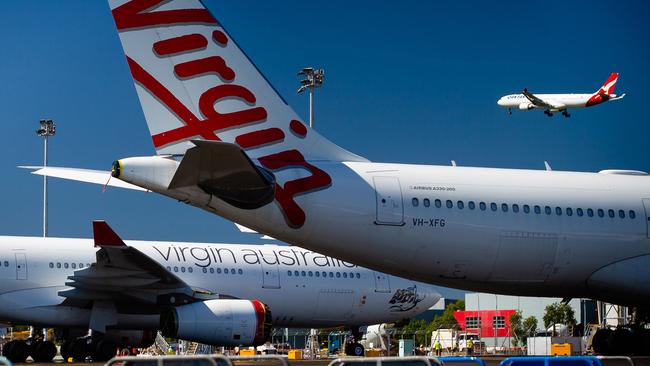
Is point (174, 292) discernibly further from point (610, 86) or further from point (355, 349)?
point (610, 86)

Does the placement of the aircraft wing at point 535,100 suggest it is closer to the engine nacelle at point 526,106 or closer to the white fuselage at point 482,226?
the engine nacelle at point 526,106

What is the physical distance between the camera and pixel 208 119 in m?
15.7

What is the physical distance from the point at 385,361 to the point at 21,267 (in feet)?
59.3

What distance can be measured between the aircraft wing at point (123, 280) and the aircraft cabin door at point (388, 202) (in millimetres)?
8818

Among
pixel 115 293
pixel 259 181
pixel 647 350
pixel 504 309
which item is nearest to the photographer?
pixel 259 181

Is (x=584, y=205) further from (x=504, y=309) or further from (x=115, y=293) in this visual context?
(x=504, y=309)

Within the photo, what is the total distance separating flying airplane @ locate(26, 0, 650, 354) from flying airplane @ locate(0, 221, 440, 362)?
22.5 ft

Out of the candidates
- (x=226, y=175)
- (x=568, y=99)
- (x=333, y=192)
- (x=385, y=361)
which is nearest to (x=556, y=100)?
(x=568, y=99)

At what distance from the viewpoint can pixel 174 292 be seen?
24.2 metres

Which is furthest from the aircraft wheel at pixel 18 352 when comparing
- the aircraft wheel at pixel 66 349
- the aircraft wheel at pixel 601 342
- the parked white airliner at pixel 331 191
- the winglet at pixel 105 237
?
the aircraft wheel at pixel 601 342

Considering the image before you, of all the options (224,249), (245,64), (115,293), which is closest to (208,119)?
(245,64)

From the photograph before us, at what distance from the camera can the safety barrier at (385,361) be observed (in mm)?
8969

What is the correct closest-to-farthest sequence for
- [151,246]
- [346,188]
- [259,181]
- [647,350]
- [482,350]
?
[259,181], [346,188], [647,350], [151,246], [482,350]

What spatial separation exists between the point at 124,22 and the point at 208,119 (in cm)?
202
